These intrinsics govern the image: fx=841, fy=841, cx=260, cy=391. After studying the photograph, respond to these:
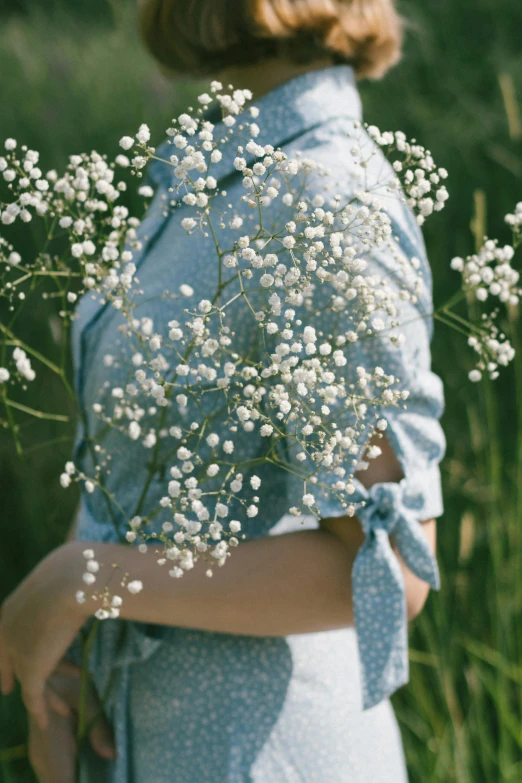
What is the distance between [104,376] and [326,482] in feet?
1.31

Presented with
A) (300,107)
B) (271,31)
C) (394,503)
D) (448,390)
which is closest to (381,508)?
(394,503)

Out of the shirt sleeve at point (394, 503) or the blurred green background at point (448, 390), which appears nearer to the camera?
the shirt sleeve at point (394, 503)

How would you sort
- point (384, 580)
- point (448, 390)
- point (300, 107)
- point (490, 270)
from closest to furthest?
point (490, 270)
point (384, 580)
point (300, 107)
point (448, 390)

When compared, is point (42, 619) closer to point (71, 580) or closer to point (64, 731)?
point (71, 580)

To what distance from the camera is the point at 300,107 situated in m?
1.21

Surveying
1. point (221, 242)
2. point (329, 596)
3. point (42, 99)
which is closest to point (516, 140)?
point (42, 99)

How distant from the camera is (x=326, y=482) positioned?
1020 mm

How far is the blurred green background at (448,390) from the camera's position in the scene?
207 cm

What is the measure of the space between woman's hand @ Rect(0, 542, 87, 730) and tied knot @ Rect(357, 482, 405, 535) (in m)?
0.37

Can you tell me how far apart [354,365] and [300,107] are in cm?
43

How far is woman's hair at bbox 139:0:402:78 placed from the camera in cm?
121

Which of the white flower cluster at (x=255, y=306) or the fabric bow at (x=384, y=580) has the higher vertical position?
the white flower cluster at (x=255, y=306)

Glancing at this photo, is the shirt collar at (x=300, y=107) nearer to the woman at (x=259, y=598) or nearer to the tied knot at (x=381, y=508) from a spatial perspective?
the woman at (x=259, y=598)

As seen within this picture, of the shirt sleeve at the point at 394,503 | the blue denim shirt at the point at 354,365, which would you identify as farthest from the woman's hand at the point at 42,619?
the shirt sleeve at the point at 394,503
